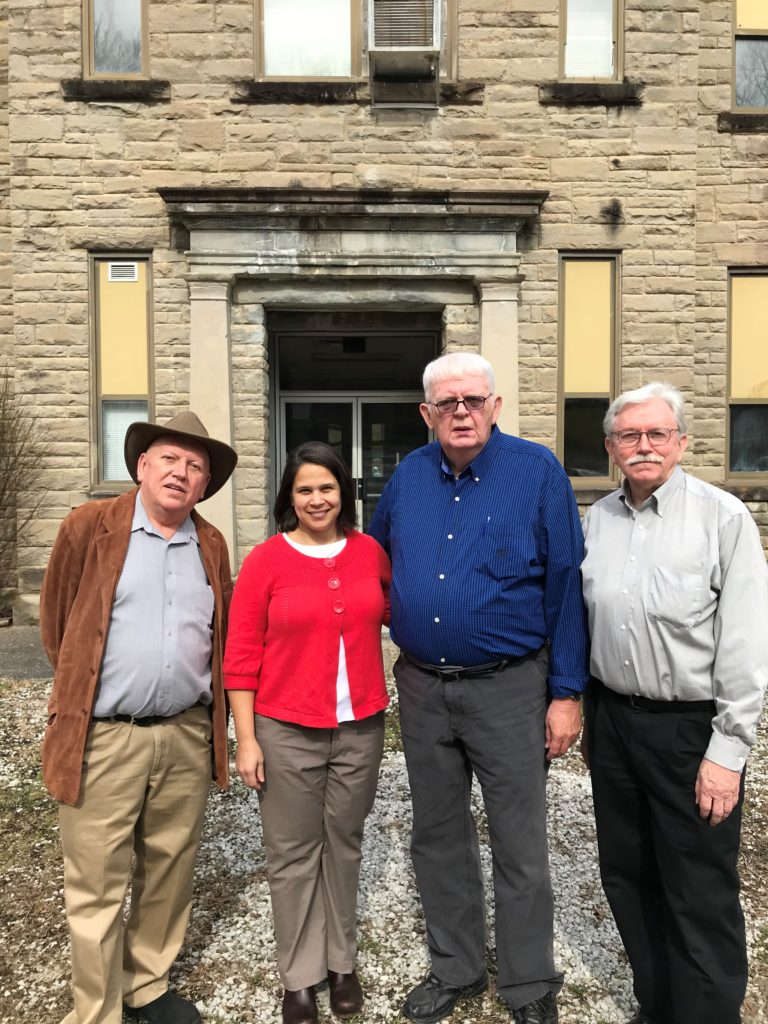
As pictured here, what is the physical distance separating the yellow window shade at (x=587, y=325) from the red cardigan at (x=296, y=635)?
5856 millimetres

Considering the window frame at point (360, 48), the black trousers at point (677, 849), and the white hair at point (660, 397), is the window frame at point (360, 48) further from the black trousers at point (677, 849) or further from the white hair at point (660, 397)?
the black trousers at point (677, 849)

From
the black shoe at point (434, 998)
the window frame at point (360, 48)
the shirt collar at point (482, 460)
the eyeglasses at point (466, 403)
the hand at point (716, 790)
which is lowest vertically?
the black shoe at point (434, 998)

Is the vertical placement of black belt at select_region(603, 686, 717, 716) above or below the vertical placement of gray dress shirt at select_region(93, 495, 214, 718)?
below

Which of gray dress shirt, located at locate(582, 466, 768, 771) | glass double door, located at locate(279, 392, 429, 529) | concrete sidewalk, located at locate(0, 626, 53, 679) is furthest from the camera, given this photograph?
glass double door, located at locate(279, 392, 429, 529)

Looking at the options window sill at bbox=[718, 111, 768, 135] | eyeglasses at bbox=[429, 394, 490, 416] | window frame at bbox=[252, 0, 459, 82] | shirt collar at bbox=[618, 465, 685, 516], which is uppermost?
window frame at bbox=[252, 0, 459, 82]

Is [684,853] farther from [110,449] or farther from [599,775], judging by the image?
[110,449]

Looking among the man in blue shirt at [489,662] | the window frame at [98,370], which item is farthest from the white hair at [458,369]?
the window frame at [98,370]

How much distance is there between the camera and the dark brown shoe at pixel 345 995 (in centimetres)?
243

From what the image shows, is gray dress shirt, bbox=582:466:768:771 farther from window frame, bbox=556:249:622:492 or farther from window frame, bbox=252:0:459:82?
window frame, bbox=252:0:459:82

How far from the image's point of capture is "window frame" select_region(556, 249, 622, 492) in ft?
24.7

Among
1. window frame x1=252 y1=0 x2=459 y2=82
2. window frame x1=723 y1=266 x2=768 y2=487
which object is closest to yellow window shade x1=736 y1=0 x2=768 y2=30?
window frame x1=723 y1=266 x2=768 y2=487

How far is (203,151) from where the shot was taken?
287 inches

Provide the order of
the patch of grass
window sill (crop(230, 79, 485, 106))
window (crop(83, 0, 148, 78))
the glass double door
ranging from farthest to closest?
the glass double door, window (crop(83, 0, 148, 78)), window sill (crop(230, 79, 485, 106)), the patch of grass

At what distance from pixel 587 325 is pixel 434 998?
21.6 feet
